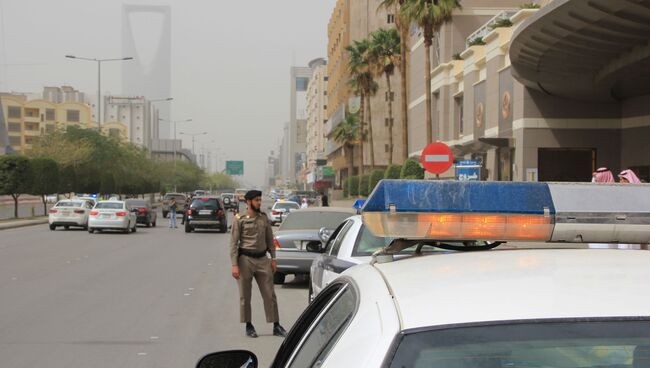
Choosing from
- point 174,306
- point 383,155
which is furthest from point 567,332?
point 383,155

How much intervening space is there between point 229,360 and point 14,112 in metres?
147

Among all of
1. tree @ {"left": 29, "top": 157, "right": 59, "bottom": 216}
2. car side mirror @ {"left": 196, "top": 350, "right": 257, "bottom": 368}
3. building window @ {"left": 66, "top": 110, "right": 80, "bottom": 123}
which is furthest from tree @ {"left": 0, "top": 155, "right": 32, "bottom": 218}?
building window @ {"left": 66, "top": 110, "right": 80, "bottom": 123}

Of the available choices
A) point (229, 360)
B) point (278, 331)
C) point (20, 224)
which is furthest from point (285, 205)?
point (229, 360)

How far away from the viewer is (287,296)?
13.9m

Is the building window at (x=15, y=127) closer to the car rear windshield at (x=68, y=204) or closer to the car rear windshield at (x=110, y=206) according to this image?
the car rear windshield at (x=68, y=204)

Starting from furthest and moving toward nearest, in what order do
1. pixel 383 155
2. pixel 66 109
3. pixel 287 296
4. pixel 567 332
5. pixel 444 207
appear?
pixel 66 109 < pixel 383 155 < pixel 287 296 < pixel 444 207 < pixel 567 332

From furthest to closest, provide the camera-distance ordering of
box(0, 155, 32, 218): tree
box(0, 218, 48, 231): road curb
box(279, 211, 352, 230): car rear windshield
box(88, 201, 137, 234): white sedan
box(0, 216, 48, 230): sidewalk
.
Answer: box(0, 155, 32, 218): tree, box(0, 216, 48, 230): sidewalk, box(0, 218, 48, 231): road curb, box(88, 201, 137, 234): white sedan, box(279, 211, 352, 230): car rear windshield

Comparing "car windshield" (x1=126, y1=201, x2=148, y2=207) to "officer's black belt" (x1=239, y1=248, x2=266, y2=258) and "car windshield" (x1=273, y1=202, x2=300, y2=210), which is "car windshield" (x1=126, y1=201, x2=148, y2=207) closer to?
"car windshield" (x1=273, y1=202, x2=300, y2=210)

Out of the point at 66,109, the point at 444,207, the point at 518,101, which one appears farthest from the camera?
the point at 66,109

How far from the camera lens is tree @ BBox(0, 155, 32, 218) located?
1929 inches

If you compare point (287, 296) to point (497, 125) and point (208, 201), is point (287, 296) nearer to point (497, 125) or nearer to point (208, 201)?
point (208, 201)

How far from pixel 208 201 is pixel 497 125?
1407 centimetres

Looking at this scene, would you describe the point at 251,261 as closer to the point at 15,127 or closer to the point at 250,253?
the point at 250,253

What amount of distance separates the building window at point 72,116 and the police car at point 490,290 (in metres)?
156
